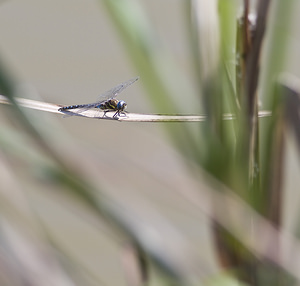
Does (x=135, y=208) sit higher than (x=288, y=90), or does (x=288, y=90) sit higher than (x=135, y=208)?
(x=288, y=90)

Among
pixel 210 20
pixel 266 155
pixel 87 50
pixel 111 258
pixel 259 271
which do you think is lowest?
pixel 111 258

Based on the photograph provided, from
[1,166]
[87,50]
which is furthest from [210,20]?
[87,50]

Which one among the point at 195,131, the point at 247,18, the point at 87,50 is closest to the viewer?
the point at 247,18

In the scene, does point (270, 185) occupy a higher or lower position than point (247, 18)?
lower

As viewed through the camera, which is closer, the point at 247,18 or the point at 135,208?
the point at 247,18

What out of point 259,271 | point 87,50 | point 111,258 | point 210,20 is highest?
point 210,20

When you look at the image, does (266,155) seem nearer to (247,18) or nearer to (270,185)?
(270,185)

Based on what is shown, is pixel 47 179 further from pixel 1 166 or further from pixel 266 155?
pixel 266 155

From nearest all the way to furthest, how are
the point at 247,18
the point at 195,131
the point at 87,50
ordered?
the point at 247,18 → the point at 195,131 → the point at 87,50

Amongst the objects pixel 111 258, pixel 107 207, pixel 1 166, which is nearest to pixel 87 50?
pixel 111 258
